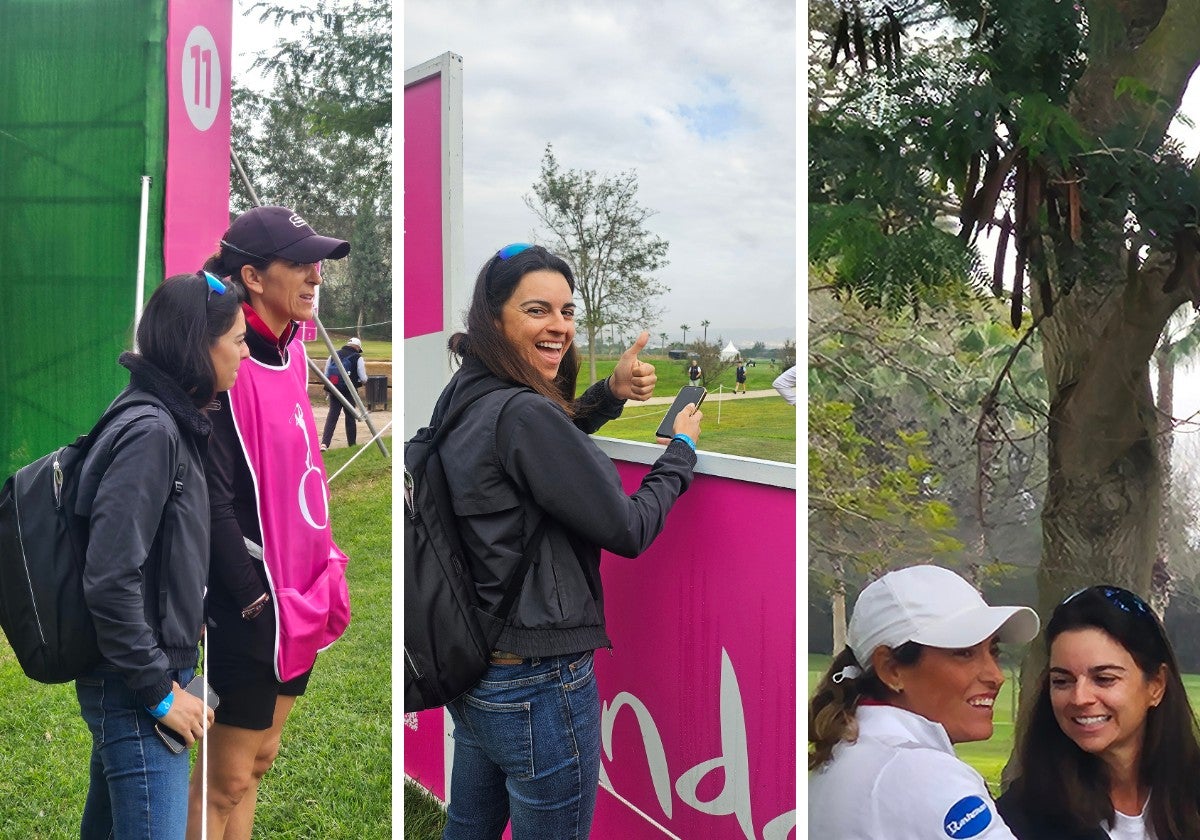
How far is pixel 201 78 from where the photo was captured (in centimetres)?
234

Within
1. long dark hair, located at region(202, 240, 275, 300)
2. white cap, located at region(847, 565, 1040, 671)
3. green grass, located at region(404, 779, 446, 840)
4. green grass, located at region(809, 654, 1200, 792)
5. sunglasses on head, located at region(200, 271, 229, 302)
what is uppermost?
long dark hair, located at region(202, 240, 275, 300)

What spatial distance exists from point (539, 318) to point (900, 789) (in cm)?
112

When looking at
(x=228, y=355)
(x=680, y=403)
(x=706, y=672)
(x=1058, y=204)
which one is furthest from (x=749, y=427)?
(x=228, y=355)

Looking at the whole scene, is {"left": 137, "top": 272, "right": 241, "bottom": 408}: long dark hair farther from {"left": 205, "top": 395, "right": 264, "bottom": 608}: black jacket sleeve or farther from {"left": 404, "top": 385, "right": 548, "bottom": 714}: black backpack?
{"left": 404, "top": 385, "right": 548, "bottom": 714}: black backpack

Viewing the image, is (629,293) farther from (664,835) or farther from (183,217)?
(664,835)

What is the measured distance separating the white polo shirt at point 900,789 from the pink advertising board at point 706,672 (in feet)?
0.46

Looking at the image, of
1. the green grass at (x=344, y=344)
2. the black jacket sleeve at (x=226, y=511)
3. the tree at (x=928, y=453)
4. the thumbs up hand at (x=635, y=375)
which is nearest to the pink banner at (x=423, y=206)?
the green grass at (x=344, y=344)

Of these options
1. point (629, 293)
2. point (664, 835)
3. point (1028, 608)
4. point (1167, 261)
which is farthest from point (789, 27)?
point (664, 835)

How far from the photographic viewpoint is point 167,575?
2.12 meters

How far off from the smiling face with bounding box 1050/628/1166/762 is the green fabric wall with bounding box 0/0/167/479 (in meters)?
2.04

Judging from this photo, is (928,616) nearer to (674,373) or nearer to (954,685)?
(954,685)

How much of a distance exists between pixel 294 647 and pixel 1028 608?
1.50m

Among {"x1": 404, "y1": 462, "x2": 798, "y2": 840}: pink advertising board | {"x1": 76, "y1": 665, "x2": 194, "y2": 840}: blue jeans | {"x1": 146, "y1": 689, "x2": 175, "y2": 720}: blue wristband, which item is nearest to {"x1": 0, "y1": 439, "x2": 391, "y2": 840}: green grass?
{"x1": 76, "y1": 665, "x2": 194, "y2": 840}: blue jeans

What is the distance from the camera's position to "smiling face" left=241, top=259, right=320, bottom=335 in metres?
2.27
